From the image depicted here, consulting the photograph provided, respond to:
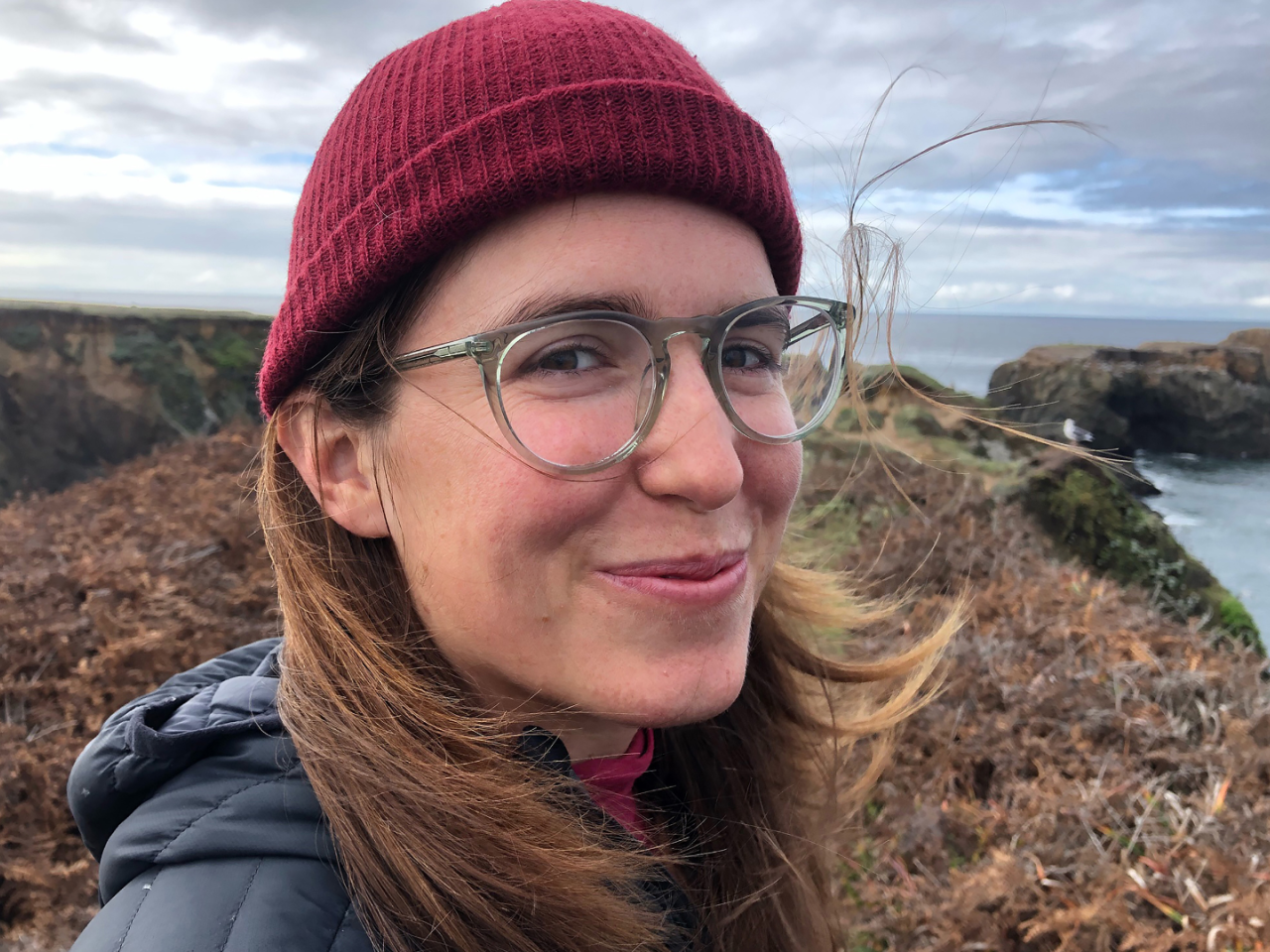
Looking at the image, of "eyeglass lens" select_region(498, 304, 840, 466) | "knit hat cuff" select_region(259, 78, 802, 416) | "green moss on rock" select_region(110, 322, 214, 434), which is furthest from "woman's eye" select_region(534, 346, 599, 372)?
"green moss on rock" select_region(110, 322, 214, 434)

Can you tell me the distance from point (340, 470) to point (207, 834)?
2.14 ft

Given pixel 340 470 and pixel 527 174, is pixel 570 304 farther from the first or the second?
pixel 340 470

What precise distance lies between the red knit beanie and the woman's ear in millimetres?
125

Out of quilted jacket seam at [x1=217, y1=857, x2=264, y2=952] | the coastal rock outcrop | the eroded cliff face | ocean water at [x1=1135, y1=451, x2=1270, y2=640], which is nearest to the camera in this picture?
quilted jacket seam at [x1=217, y1=857, x2=264, y2=952]

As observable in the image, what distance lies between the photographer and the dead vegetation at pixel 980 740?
2.48 m

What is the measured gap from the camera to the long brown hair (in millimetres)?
1181

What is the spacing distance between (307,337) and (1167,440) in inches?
443

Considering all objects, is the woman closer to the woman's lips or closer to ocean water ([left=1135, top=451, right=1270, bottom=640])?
the woman's lips

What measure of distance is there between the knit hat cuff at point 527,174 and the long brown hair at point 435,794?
2.8 inches

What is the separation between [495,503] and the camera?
1218mm

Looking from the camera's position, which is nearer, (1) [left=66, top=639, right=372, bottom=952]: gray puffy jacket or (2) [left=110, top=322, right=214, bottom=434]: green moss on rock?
(1) [left=66, top=639, right=372, bottom=952]: gray puffy jacket

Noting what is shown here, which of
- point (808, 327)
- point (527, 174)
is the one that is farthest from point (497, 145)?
point (808, 327)

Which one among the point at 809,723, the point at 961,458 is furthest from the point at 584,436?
the point at 961,458

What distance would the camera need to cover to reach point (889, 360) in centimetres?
173
